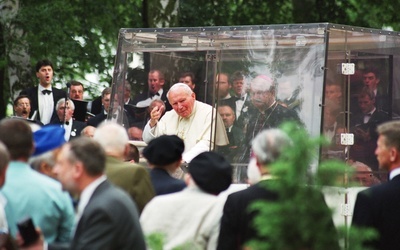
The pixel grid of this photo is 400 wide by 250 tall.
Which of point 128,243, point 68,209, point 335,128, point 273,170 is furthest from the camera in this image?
point 335,128

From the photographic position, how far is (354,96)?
1647cm

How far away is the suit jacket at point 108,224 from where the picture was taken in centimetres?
858

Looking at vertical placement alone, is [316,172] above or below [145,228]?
above

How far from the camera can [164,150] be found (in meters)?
11.2

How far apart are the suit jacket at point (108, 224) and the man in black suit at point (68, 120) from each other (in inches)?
433

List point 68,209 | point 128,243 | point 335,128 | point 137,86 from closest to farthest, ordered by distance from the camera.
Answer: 1. point 128,243
2. point 68,209
3. point 335,128
4. point 137,86

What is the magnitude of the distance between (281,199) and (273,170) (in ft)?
0.50

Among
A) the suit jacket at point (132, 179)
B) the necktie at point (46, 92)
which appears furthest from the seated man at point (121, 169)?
the necktie at point (46, 92)

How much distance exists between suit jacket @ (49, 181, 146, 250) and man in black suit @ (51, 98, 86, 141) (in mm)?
11004

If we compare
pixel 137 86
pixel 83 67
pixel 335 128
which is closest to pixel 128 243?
pixel 335 128

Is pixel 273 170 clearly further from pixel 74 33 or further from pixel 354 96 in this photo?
pixel 74 33

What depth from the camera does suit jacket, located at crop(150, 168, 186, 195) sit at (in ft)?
37.0

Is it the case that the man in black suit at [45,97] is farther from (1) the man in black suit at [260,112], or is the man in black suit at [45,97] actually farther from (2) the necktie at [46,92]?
(1) the man in black suit at [260,112]

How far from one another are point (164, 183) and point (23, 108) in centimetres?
894
